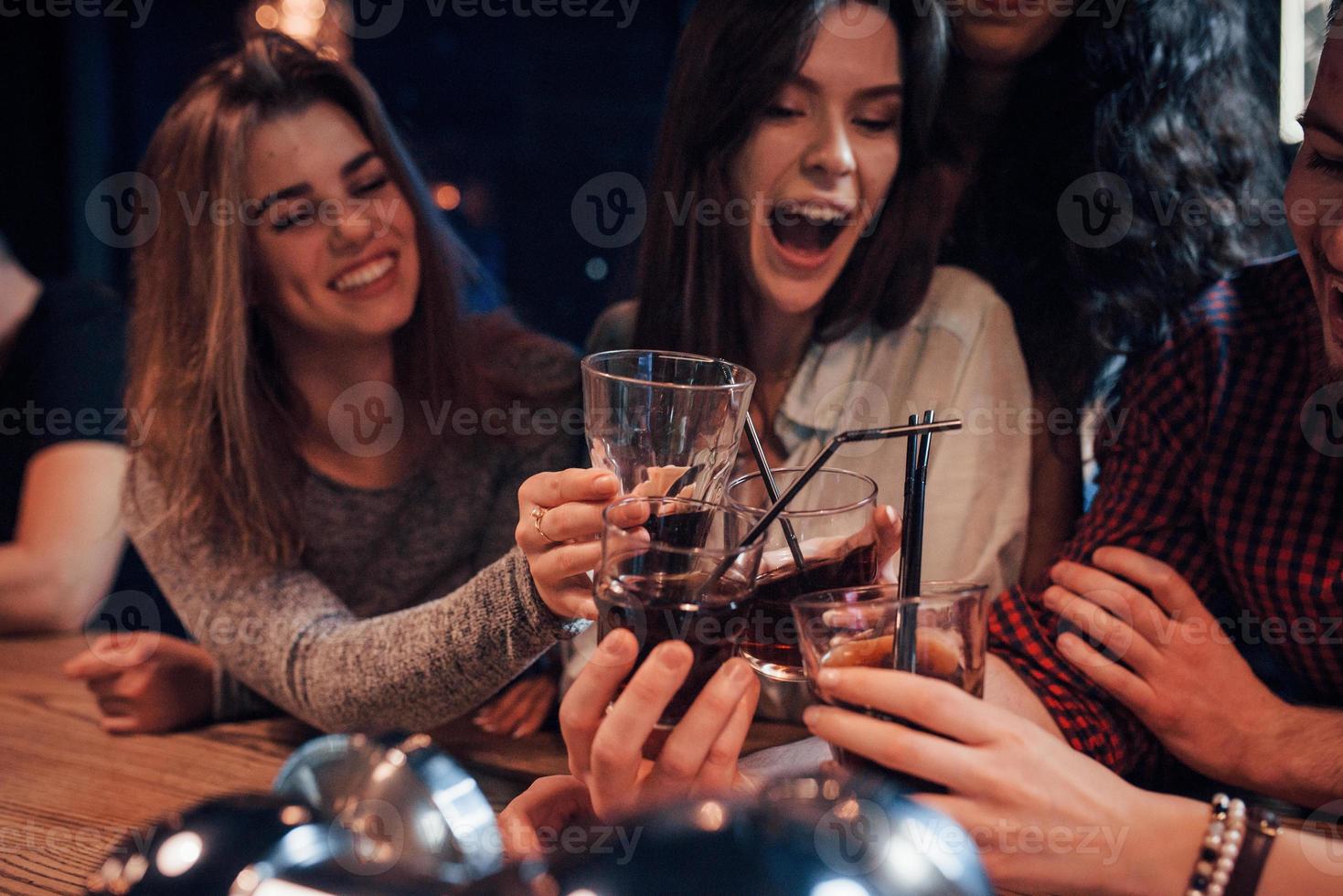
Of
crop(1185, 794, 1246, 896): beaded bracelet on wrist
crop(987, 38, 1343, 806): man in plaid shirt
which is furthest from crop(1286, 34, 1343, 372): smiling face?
crop(1185, 794, 1246, 896): beaded bracelet on wrist

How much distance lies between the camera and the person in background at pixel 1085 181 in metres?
1.63

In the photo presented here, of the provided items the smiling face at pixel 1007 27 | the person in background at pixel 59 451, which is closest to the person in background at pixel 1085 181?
the smiling face at pixel 1007 27

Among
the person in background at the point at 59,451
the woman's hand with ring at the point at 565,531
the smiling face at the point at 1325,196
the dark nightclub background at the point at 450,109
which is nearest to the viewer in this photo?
the woman's hand with ring at the point at 565,531

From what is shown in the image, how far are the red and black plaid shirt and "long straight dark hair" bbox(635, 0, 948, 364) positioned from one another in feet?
1.27

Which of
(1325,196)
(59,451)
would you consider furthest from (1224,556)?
(59,451)


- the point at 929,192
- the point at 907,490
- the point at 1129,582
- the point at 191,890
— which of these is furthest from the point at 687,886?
the point at 929,192

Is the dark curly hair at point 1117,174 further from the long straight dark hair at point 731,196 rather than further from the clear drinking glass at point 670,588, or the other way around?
the clear drinking glass at point 670,588

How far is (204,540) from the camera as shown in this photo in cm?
169

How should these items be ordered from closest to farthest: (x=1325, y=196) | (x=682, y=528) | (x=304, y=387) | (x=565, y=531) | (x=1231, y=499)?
(x=682, y=528), (x=565, y=531), (x=1325, y=196), (x=1231, y=499), (x=304, y=387)

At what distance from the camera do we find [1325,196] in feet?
4.15

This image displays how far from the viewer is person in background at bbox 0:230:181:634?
2.04 metres

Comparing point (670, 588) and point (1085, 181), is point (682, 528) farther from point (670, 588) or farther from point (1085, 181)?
point (1085, 181)

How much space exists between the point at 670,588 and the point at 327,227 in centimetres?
109

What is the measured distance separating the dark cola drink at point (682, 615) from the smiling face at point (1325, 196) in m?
0.79
